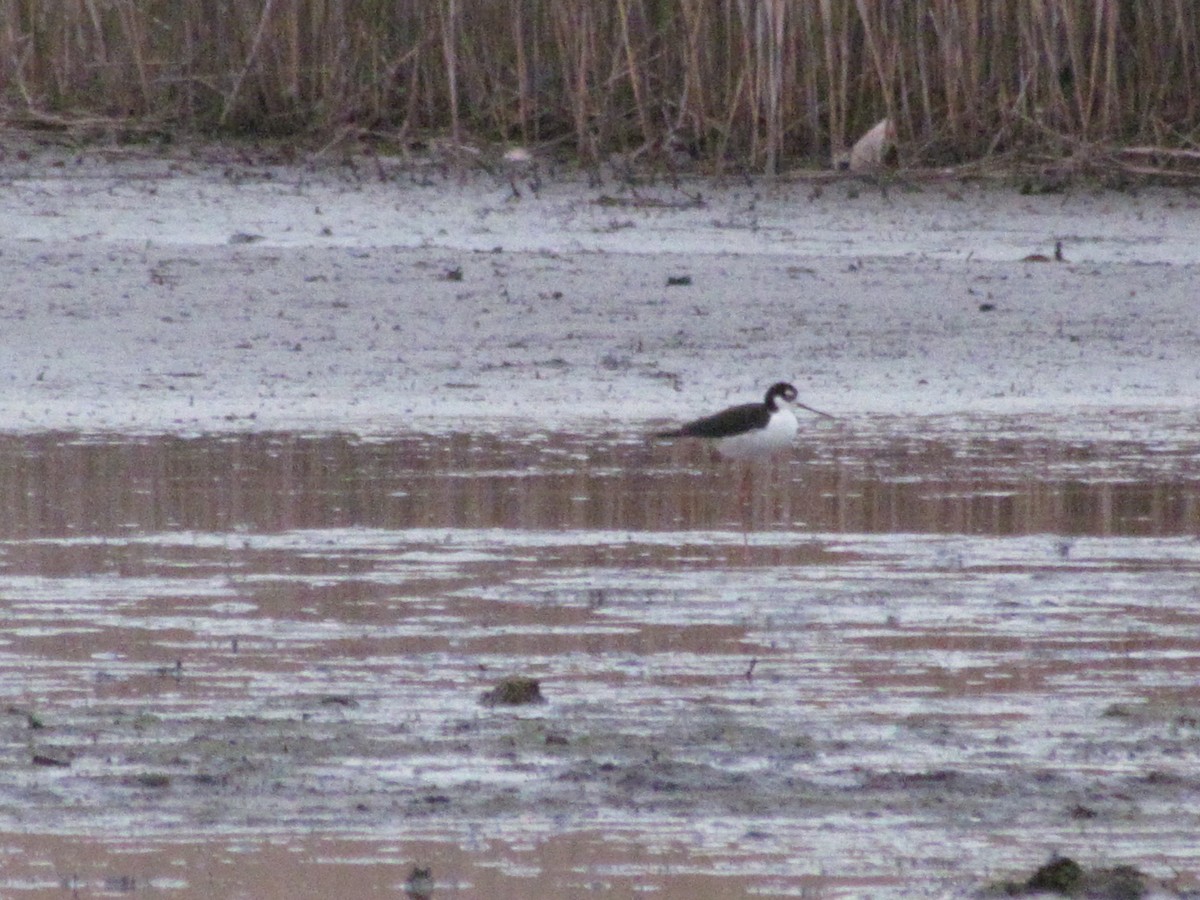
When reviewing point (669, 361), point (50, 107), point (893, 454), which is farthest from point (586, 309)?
point (50, 107)

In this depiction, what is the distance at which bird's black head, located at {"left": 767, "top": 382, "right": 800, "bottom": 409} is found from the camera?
9.16 metres

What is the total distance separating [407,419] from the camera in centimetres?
995

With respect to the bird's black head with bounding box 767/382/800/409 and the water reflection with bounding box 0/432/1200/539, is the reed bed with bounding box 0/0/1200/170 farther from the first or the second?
the water reflection with bounding box 0/432/1200/539

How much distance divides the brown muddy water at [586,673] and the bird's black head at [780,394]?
1.08 ft

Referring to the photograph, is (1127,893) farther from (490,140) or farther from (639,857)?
(490,140)

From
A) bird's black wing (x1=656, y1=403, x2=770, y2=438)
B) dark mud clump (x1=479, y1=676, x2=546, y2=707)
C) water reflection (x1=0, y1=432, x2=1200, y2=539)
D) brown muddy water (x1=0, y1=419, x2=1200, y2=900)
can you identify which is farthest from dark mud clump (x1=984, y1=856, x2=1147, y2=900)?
bird's black wing (x1=656, y1=403, x2=770, y2=438)

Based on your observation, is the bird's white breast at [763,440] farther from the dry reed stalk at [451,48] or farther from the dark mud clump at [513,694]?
the dry reed stalk at [451,48]

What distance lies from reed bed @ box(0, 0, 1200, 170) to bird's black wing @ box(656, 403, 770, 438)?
6.78 meters

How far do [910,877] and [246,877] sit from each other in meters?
0.98

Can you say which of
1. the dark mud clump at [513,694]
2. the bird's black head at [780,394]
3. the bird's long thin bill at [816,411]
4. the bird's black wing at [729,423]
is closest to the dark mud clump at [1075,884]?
the dark mud clump at [513,694]

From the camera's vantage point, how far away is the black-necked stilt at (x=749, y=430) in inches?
348

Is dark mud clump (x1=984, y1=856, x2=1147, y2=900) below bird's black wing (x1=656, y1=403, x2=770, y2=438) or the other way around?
below

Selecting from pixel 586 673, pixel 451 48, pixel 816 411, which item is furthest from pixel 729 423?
pixel 451 48

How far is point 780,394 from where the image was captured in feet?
31.0
